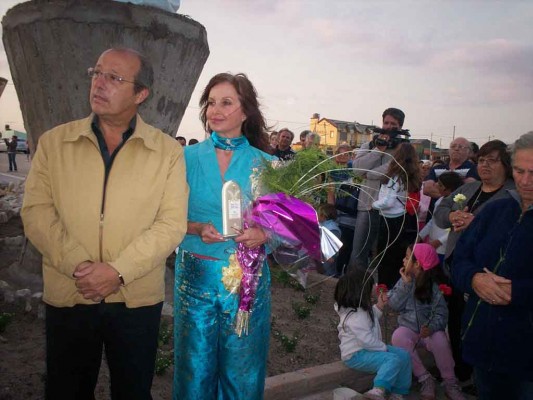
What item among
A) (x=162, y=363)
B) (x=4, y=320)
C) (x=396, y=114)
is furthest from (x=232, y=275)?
(x=396, y=114)

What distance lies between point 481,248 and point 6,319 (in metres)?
3.76

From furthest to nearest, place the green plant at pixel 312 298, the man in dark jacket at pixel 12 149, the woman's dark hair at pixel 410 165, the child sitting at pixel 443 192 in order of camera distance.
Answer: the man in dark jacket at pixel 12 149 → the green plant at pixel 312 298 → the child sitting at pixel 443 192 → the woman's dark hair at pixel 410 165

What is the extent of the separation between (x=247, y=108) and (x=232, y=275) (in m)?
0.98

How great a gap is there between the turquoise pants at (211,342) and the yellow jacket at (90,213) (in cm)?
32

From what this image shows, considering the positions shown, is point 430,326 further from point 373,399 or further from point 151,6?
point 151,6

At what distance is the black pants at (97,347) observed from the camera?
199 cm

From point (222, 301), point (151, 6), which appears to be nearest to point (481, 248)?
point (222, 301)

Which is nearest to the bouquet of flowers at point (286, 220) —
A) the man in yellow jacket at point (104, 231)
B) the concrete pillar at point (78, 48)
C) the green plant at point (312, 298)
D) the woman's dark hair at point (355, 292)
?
the man in yellow jacket at point (104, 231)

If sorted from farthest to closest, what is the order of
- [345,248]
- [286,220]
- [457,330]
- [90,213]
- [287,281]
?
[345,248]
[287,281]
[457,330]
[286,220]
[90,213]

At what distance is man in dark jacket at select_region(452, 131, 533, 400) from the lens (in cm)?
226

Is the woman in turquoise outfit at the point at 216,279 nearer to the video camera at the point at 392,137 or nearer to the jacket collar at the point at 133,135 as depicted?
the jacket collar at the point at 133,135

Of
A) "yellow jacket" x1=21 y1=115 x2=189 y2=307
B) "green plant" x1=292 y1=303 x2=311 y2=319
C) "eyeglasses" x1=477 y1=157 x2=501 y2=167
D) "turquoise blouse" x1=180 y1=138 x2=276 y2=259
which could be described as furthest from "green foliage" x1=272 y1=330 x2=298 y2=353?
"eyeglasses" x1=477 y1=157 x2=501 y2=167

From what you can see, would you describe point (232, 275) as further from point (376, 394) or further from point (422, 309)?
point (422, 309)

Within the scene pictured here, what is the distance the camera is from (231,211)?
2.21m
